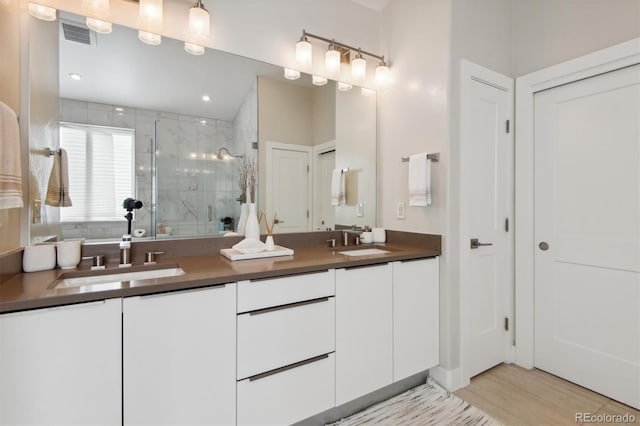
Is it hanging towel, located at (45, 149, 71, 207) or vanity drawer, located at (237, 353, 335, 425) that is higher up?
hanging towel, located at (45, 149, 71, 207)

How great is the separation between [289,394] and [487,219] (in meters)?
1.77

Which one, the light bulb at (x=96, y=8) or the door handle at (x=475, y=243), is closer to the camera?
the light bulb at (x=96, y=8)

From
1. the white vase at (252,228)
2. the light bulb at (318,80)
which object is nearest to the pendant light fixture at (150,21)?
the light bulb at (318,80)

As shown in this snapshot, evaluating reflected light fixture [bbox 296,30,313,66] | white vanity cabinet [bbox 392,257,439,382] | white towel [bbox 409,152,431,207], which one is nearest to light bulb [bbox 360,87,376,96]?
reflected light fixture [bbox 296,30,313,66]

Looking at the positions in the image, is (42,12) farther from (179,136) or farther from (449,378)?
(449,378)

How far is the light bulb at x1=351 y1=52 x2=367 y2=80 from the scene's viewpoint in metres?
2.37

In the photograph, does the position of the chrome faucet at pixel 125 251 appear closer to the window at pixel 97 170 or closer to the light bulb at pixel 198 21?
the window at pixel 97 170

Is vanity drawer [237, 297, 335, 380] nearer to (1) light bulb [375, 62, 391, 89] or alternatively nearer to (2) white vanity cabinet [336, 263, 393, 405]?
(2) white vanity cabinet [336, 263, 393, 405]

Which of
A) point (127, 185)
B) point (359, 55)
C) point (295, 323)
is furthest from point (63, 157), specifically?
point (359, 55)

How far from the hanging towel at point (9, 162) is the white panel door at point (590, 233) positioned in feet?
9.62

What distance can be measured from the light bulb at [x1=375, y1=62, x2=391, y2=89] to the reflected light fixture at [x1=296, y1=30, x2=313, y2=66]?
0.59m

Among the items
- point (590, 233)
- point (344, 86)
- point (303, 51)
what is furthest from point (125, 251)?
point (590, 233)

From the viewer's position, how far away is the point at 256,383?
55.3 inches

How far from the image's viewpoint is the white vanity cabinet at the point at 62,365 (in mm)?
998
